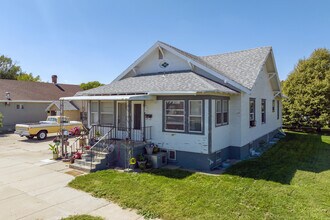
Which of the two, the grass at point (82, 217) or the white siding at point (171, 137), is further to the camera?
the white siding at point (171, 137)

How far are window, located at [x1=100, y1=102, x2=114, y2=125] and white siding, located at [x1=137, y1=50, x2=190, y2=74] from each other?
336 cm

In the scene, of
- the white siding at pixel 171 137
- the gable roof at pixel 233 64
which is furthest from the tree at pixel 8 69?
the white siding at pixel 171 137

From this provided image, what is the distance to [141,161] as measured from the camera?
9.74m

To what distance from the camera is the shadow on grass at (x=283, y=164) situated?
8.84 meters

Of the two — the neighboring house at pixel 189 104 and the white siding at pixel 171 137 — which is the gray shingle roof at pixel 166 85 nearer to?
the neighboring house at pixel 189 104


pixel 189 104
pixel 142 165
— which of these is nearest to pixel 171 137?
pixel 189 104

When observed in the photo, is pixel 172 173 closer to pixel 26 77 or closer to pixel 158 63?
pixel 158 63

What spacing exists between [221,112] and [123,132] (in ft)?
17.3

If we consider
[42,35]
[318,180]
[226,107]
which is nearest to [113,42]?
[42,35]

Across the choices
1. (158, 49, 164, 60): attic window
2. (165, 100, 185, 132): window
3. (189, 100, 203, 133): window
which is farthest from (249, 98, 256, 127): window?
(158, 49, 164, 60): attic window

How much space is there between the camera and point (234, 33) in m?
16.2

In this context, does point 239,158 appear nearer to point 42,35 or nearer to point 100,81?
point 42,35

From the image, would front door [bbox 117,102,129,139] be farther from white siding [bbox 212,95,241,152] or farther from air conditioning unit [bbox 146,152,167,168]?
white siding [bbox 212,95,241,152]

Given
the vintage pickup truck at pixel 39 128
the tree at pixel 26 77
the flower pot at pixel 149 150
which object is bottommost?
the flower pot at pixel 149 150
